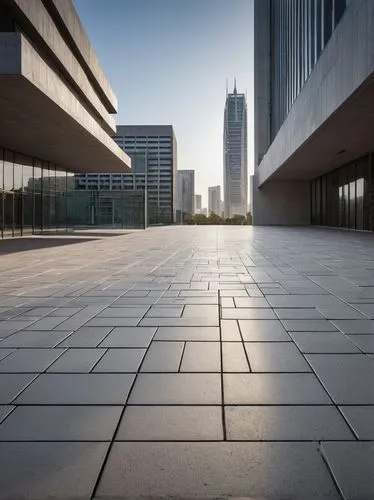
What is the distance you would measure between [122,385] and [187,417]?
24.3 inches

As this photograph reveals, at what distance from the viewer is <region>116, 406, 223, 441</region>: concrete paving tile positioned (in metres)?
2.19

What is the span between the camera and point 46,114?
15875mm

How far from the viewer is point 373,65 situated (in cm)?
1112

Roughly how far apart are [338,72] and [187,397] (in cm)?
1450

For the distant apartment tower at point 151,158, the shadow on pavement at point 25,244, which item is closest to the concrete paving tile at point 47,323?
the shadow on pavement at point 25,244

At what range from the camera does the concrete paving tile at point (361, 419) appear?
2.22 m

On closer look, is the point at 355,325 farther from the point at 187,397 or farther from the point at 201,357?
the point at 187,397

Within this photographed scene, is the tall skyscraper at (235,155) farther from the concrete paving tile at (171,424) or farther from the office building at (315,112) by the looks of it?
the concrete paving tile at (171,424)

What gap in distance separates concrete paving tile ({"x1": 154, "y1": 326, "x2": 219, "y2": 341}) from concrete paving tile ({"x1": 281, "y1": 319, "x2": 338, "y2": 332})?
719 millimetres

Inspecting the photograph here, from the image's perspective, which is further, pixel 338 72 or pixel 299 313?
pixel 338 72

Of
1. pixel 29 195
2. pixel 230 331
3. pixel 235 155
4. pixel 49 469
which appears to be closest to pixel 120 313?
pixel 230 331

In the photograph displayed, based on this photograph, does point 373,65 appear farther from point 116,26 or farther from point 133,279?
point 116,26

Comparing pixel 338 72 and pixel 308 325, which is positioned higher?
pixel 338 72

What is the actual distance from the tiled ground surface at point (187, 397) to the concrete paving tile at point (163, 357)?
0.05ft
